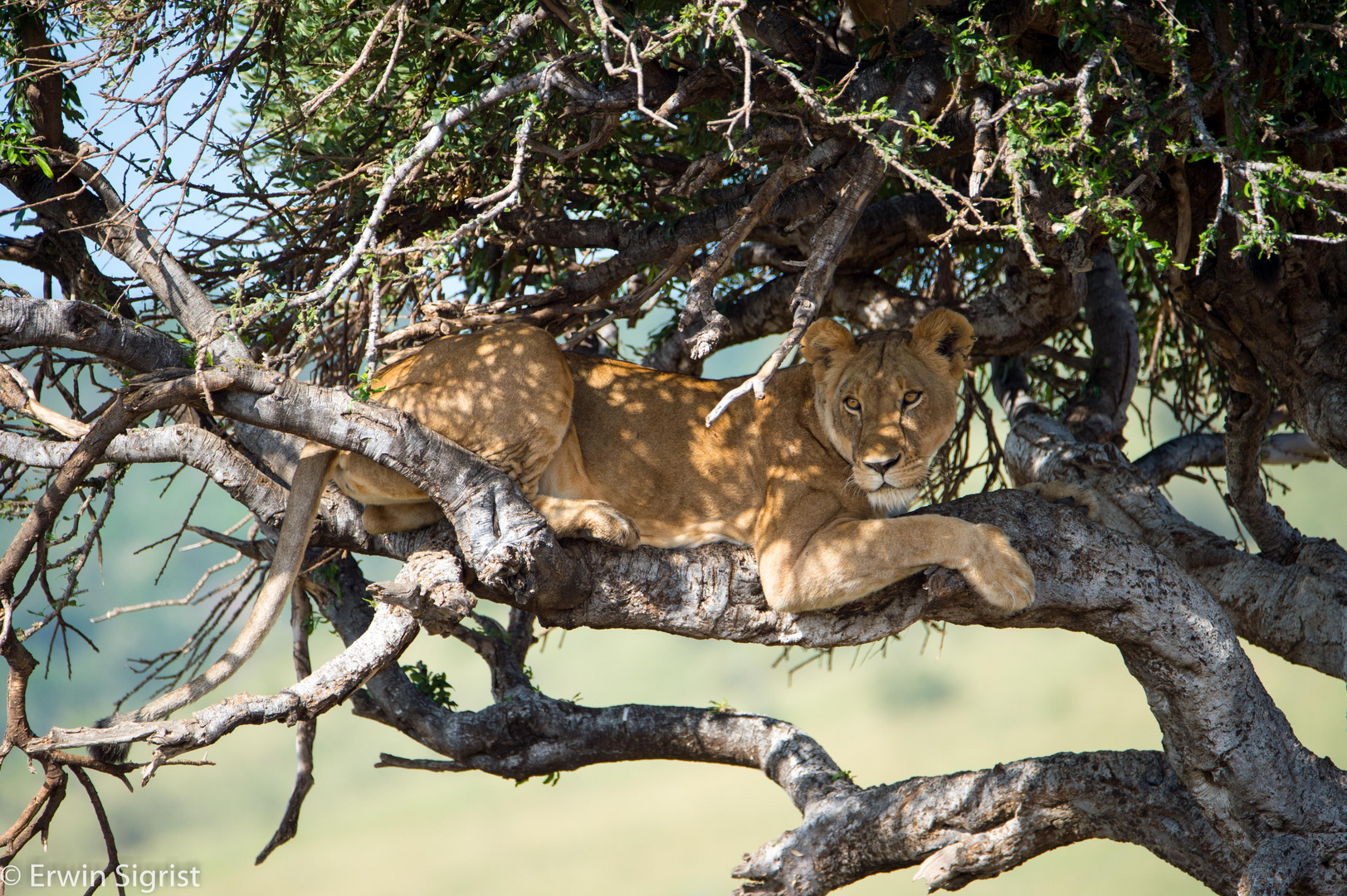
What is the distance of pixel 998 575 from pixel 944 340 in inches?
37.8

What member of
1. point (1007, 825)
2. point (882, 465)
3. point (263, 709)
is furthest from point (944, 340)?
point (263, 709)

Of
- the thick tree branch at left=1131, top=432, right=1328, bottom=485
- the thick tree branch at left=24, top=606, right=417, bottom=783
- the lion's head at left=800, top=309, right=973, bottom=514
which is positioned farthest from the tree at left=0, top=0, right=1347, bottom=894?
the thick tree branch at left=1131, top=432, right=1328, bottom=485

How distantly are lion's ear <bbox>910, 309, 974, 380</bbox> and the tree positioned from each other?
395mm

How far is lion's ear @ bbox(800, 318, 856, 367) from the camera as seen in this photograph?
362 centimetres

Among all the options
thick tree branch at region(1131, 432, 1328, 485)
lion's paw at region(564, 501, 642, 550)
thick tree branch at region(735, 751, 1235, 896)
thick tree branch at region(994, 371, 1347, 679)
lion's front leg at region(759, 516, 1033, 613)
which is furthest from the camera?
thick tree branch at region(1131, 432, 1328, 485)

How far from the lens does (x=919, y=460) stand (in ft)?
11.4

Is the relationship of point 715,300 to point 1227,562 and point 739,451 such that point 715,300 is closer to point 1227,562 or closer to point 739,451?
point 739,451

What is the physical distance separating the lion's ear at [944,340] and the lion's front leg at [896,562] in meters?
0.69

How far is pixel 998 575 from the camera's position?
129 inches

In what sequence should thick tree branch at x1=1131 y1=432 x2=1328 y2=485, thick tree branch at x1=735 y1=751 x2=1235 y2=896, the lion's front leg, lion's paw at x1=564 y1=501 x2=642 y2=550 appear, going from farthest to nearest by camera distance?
thick tree branch at x1=1131 y1=432 x2=1328 y2=485
thick tree branch at x1=735 y1=751 x2=1235 y2=896
lion's paw at x1=564 y1=501 x2=642 y2=550
the lion's front leg

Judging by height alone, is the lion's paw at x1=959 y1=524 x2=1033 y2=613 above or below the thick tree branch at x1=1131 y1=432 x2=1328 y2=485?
below

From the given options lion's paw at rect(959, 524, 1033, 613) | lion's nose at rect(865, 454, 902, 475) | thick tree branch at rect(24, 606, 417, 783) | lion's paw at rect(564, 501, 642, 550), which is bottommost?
thick tree branch at rect(24, 606, 417, 783)

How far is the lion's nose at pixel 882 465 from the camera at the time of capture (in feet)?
11.1

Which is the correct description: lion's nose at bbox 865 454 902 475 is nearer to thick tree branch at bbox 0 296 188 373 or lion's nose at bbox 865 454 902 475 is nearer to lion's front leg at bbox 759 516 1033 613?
lion's front leg at bbox 759 516 1033 613
